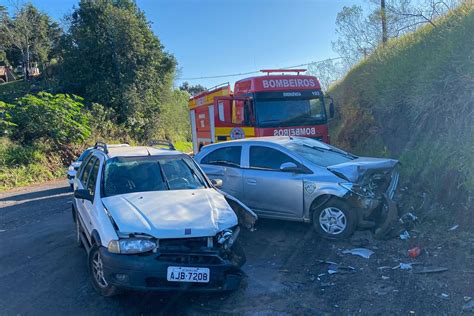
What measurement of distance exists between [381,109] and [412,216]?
14.9 feet

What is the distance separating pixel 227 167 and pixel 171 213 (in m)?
3.19

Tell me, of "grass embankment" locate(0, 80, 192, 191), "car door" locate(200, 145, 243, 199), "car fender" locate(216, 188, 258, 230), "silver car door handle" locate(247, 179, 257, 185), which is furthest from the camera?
"grass embankment" locate(0, 80, 192, 191)

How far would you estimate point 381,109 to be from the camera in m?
10.1

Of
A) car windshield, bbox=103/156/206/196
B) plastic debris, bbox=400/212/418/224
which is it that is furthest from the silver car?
car windshield, bbox=103/156/206/196

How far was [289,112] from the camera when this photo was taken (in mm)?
10438

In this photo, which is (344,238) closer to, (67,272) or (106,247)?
(106,247)

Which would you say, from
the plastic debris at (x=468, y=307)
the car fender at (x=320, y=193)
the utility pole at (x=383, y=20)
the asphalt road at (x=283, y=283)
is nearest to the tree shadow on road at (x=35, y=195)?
the asphalt road at (x=283, y=283)

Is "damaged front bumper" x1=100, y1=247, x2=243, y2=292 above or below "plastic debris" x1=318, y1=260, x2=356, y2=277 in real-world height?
above

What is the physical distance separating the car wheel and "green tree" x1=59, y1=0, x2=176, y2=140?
2239 centimetres

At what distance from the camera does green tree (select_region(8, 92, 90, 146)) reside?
18.2m

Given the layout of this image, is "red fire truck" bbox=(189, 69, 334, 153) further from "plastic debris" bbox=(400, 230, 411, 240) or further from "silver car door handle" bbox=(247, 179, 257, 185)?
"plastic debris" bbox=(400, 230, 411, 240)

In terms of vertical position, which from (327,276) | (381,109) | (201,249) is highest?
(381,109)

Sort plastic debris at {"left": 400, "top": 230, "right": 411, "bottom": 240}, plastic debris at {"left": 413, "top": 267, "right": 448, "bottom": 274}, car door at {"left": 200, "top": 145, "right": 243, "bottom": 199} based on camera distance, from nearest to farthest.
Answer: plastic debris at {"left": 413, "top": 267, "right": 448, "bottom": 274}
plastic debris at {"left": 400, "top": 230, "right": 411, "bottom": 240}
car door at {"left": 200, "top": 145, "right": 243, "bottom": 199}

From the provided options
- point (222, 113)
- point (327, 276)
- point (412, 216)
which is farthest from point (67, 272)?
point (222, 113)
